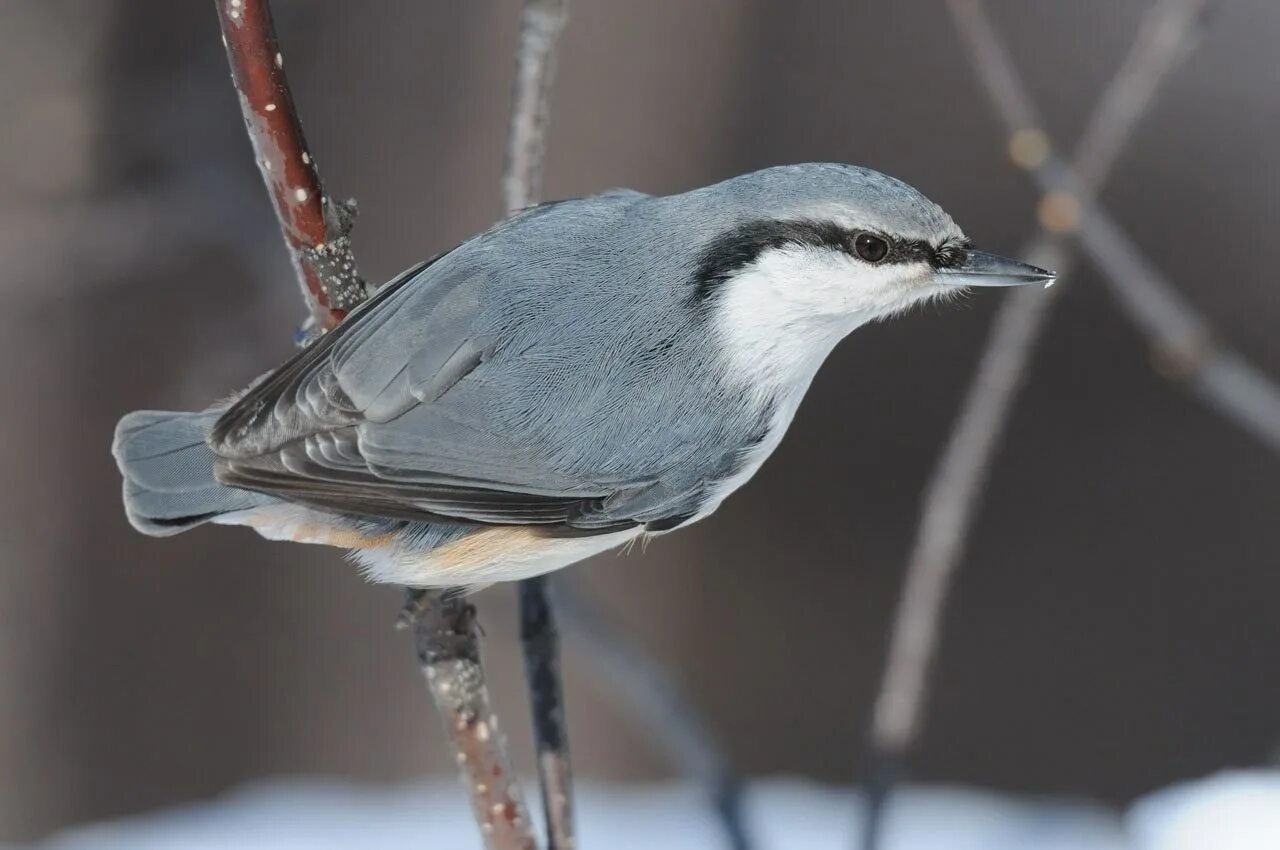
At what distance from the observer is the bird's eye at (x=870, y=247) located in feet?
3.40

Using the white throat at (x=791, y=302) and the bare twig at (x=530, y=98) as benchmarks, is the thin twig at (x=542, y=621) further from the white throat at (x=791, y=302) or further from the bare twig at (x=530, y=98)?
the white throat at (x=791, y=302)

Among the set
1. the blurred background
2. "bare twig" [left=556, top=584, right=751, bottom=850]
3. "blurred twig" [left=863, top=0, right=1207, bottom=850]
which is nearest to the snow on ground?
the blurred background

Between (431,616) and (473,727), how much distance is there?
10 cm

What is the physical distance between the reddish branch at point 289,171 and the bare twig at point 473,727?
283 millimetres

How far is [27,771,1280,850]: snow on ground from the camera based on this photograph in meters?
2.20

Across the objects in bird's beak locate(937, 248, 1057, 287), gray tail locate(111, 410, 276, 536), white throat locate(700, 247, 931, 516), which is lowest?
gray tail locate(111, 410, 276, 536)

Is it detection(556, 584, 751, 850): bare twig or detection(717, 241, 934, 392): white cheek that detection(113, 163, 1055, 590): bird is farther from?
detection(556, 584, 751, 850): bare twig

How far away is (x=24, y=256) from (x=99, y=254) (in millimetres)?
107

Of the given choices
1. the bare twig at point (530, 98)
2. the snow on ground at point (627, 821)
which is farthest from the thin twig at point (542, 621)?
the snow on ground at point (627, 821)

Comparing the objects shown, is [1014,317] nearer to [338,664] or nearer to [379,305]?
[379,305]

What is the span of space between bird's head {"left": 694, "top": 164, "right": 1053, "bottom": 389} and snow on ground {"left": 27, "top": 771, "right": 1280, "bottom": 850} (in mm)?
1220

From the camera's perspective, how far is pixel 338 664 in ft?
7.96

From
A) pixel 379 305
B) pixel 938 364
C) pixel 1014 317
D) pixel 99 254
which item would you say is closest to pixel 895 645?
pixel 1014 317

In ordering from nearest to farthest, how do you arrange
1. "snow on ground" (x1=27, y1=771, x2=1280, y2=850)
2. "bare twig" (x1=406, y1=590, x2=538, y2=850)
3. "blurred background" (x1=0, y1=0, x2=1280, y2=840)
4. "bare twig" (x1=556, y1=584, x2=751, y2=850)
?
"bare twig" (x1=406, y1=590, x2=538, y2=850) → "bare twig" (x1=556, y1=584, x2=751, y2=850) → "blurred background" (x1=0, y1=0, x2=1280, y2=840) → "snow on ground" (x1=27, y1=771, x2=1280, y2=850)
